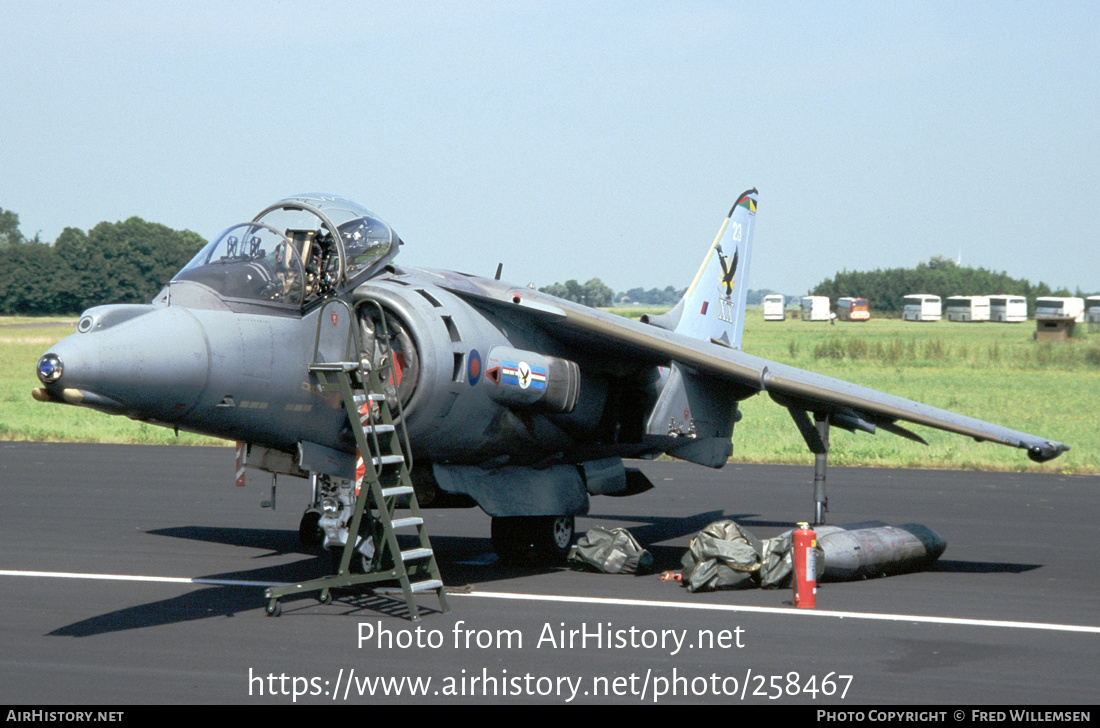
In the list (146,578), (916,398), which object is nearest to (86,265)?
(916,398)

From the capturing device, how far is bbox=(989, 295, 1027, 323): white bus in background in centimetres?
10569

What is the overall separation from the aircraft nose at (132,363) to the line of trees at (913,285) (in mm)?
140977

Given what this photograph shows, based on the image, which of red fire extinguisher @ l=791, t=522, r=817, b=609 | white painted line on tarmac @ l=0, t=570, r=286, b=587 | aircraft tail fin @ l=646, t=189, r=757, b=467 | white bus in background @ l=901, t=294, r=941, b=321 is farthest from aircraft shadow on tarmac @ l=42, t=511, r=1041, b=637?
white bus in background @ l=901, t=294, r=941, b=321

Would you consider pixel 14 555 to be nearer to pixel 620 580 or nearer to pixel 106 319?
pixel 106 319

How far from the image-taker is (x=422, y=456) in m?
10.9

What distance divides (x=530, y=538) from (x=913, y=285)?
14263cm

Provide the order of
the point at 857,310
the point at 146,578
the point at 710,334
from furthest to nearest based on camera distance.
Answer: the point at 857,310, the point at 710,334, the point at 146,578

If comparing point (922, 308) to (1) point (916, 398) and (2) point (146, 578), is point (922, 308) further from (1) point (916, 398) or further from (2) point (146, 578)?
(2) point (146, 578)

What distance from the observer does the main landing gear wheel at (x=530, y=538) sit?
12.4 m

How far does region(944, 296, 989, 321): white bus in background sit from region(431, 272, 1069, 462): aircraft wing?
10551cm

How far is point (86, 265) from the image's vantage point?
59.3 meters

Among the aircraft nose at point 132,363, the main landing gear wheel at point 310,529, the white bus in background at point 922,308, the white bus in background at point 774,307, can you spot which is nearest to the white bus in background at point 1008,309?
the white bus in background at point 922,308
